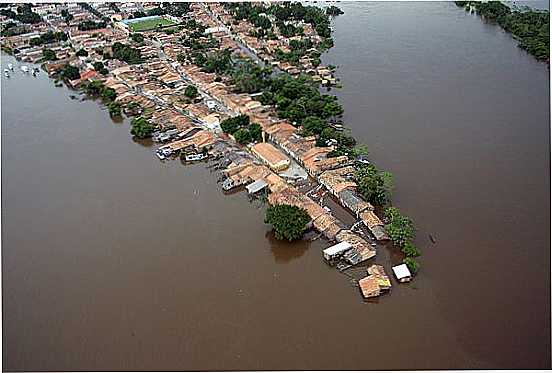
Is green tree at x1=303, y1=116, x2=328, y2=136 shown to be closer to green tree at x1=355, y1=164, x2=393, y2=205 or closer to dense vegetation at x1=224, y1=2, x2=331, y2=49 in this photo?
green tree at x1=355, y1=164, x2=393, y2=205

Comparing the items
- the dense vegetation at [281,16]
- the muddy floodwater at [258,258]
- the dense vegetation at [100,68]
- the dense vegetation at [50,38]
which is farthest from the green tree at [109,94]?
the dense vegetation at [281,16]

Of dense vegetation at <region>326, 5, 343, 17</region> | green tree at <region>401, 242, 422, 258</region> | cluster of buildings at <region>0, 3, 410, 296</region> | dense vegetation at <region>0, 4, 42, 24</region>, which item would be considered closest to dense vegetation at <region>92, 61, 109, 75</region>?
cluster of buildings at <region>0, 3, 410, 296</region>

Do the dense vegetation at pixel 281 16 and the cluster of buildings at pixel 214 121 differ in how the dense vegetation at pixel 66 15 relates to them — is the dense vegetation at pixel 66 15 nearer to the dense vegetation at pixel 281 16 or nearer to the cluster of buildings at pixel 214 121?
the cluster of buildings at pixel 214 121

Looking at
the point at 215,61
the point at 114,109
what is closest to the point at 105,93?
the point at 114,109

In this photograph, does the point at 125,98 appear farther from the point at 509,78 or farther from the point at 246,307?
the point at 509,78

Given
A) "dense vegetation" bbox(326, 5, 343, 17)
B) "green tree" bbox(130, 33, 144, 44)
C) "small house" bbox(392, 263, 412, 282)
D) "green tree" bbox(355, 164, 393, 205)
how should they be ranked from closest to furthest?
"small house" bbox(392, 263, 412, 282) < "green tree" bbox(355, 164, 393, 205) < "green tree" bbox(130, 33, 144, 44) < "dense vegetation" bbox(326, 5, 343, 17)

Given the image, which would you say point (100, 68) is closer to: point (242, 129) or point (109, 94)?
point (109, 94)
